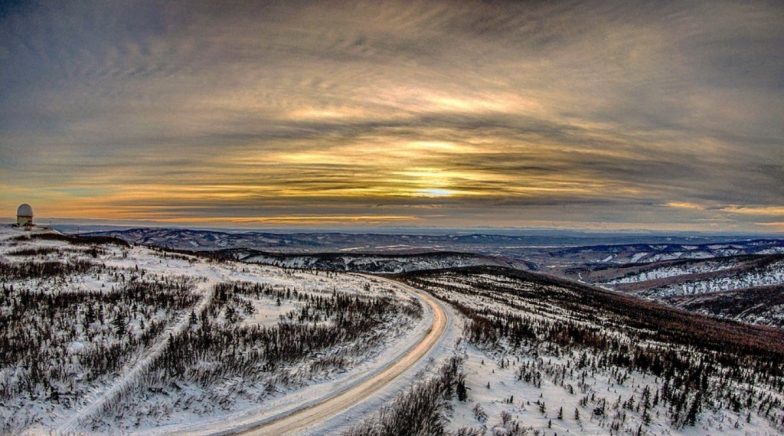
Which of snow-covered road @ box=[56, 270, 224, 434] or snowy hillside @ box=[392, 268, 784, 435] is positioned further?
snowy hillside @ box=[392, 268, 784, 435]

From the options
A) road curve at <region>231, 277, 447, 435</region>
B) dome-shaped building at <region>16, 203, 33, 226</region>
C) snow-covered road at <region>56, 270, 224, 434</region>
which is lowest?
road curve at <region>231, 277, 447, 435</region>

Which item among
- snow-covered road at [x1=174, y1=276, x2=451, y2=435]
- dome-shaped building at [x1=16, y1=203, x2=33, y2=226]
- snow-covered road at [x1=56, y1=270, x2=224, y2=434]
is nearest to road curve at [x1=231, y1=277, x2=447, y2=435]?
snow-covered road at [x1=174, y1=276, x2=451, y2=435]

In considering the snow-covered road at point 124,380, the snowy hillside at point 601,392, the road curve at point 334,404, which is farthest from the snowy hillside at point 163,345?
the snowy hillside at point 601,392

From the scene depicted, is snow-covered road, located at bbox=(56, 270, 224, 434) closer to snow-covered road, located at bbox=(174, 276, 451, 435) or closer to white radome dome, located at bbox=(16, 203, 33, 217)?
snow-covered road, located at bbox=(174, 276, 451, 435)

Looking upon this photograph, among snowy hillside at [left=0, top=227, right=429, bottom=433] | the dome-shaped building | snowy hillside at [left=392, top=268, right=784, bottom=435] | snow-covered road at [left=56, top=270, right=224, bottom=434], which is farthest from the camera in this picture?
the dome-shaped building

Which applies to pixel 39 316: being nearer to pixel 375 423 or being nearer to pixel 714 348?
pixel 375 423

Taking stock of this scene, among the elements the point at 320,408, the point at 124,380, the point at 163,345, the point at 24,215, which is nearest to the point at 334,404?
the point at 320,408

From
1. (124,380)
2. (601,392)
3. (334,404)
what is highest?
(124,380)

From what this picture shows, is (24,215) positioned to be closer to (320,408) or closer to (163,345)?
(163,345)
